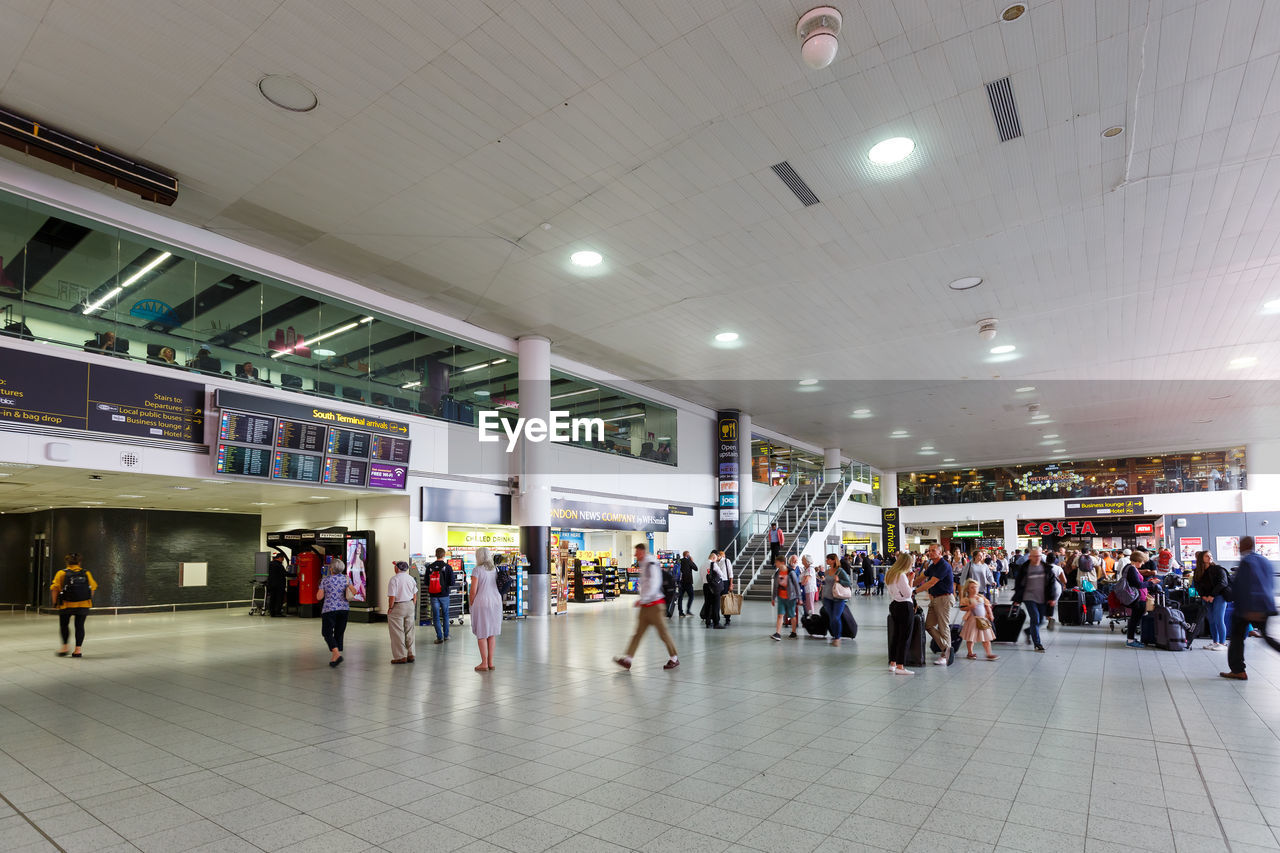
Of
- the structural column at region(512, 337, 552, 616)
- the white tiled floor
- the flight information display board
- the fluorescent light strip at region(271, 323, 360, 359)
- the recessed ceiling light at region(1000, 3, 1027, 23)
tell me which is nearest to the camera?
the white tiled floor

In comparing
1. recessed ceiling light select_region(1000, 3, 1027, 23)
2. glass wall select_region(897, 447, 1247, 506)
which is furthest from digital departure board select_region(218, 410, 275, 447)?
glass wall select_region(897, 447, 1247, 506)

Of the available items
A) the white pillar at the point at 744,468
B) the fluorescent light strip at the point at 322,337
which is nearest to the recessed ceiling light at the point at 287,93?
the fluorescent light strip at the point at 322,337

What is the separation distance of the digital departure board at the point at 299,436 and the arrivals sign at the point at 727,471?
14.3m

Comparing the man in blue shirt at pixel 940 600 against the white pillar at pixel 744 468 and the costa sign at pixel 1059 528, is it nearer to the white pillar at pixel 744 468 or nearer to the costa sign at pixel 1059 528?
the white pillar at pixel 744 468

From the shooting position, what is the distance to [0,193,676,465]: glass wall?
9.67 m

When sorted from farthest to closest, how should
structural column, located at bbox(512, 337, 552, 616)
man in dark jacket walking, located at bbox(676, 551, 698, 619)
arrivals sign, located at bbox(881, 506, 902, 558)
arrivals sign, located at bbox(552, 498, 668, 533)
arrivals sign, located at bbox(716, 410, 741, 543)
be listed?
A: arrivals sign, located at bbox(881, 506, 902, 558)
arrivals sign, located at bbox(716, 410, 741, 543)
arrivals sign, located at bbox(552, 498, 668, 533)
man in dark jacket walking, located at bbox(676, 551, 698, 619)
structural column, located at bbox(512, 337, 552, 616)

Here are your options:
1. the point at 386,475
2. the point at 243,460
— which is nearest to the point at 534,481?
the point at 386,475

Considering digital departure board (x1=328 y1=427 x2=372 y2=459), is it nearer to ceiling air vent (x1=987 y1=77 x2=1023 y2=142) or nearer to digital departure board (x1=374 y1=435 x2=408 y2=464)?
digital departure board (x1=374 y1=435 x2=408 y2=464)

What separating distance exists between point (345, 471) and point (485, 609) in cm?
558

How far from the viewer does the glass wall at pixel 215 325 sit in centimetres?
967

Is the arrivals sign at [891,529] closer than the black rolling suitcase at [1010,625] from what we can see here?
No

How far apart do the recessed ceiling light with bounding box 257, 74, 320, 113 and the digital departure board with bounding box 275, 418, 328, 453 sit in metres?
5.83

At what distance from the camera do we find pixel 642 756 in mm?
5285

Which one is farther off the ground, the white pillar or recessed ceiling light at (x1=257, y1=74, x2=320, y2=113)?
recessed ceiling light at (x1=257, y1=74, x2=320, y2=113)
